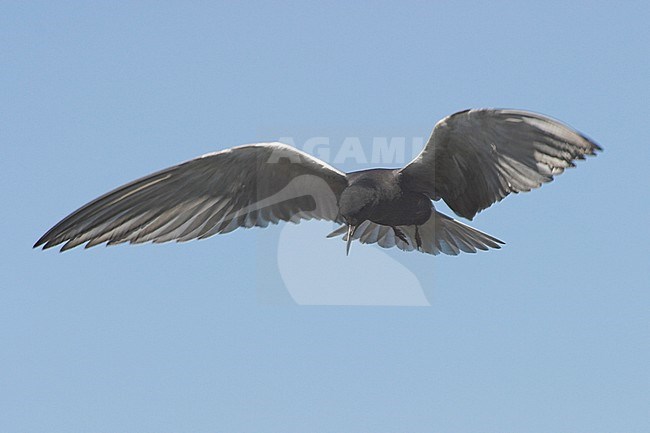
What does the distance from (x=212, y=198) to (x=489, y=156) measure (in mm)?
3175

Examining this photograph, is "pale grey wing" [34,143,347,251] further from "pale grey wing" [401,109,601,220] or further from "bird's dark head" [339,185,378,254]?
"pale grey wing" [401,109,601,220]

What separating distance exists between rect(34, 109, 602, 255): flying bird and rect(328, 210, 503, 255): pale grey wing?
1cm

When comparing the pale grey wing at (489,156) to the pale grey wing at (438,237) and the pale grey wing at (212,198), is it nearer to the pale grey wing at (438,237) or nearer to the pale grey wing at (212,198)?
the pale grey wing at (212,198)

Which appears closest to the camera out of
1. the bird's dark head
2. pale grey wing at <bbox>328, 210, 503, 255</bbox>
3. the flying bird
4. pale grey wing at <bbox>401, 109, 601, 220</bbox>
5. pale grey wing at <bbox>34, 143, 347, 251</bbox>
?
pale grey wing at <bbox>401, 109, 601, 220</bbox>

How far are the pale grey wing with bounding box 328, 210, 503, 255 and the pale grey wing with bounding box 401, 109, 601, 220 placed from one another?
1218 millimetres

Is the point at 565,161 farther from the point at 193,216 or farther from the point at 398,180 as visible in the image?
the point at 193,216

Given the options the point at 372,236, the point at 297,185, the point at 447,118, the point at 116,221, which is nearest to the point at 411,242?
the point at 372,236

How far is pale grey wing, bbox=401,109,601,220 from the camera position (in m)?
9.09

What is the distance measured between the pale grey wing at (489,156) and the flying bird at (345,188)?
0.04 ft

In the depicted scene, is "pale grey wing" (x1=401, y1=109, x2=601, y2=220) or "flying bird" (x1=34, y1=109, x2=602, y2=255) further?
"flying bird" (x1=34, y1=109, x2=602, y2=255)

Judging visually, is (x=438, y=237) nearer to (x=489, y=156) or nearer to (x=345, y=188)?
(x=345, y=188)

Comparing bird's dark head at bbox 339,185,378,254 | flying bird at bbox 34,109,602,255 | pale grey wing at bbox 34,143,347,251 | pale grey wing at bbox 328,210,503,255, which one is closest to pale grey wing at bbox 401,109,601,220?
flying bird at bbox 34,109,602,255

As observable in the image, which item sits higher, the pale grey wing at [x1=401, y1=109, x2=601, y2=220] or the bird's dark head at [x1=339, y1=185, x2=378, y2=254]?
the pale grey wing at [x1=401, y1=109, x2=601, y2=220]

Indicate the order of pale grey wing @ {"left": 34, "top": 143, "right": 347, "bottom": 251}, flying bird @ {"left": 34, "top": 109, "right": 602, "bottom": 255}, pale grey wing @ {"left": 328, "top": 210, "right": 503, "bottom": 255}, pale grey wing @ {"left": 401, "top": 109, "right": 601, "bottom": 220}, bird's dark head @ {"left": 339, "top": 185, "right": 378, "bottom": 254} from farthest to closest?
pale grey wing @ {"left": 328, "top": 210, "right": 503, "bottom": 255}
pale grey wing @ {"left": 34, "top": 143, "right": 347, "bottom": 251}
bird's dark head @ {"left": 339, "top": 185, "right": 378, "bottom": 254}
flying bird @ {"left": 34, "top": 109, "right": 602, "bottom": 255}
pale grey wing @ {"left": 401, "top": 109, "right": 601, "bottom": 220}
